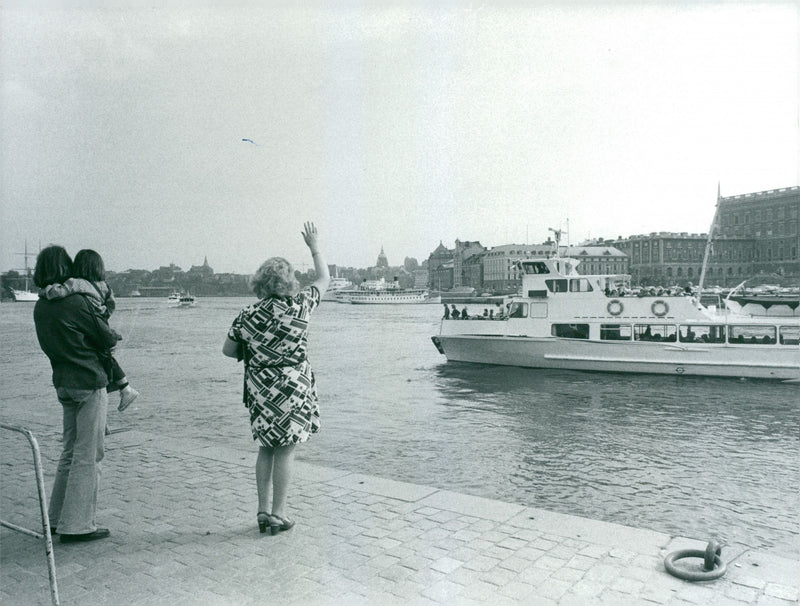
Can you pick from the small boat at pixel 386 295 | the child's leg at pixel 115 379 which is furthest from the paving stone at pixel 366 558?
the small boat at pixel 386 295

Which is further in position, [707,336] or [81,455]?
[707,336]

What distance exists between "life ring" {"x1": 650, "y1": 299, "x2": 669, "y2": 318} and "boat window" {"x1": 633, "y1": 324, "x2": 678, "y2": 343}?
0.64 metres

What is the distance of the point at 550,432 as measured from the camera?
1294 centimetres

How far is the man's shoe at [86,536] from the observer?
14.6 ft

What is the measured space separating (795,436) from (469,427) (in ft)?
20.5

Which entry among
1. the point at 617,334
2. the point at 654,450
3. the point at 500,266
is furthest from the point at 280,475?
the point at 500,266

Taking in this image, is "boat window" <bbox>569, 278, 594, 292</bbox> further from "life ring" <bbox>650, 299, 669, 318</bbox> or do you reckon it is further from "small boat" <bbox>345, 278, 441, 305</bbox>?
"small boat" <bbox>345, 278, 441, 305</bbox>

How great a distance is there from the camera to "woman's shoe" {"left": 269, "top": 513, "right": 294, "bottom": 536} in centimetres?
461

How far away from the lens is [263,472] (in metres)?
4.66

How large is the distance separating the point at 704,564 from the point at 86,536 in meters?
3.90

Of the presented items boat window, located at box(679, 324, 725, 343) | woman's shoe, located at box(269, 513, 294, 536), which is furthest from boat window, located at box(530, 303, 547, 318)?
woman's shoe, located at box(269, 513, 294, 536)

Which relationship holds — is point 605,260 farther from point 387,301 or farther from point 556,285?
point 556,285

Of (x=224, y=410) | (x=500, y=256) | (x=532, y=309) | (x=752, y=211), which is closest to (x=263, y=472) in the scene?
(x=224, y=410)

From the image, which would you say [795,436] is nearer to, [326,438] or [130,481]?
[326,438]
